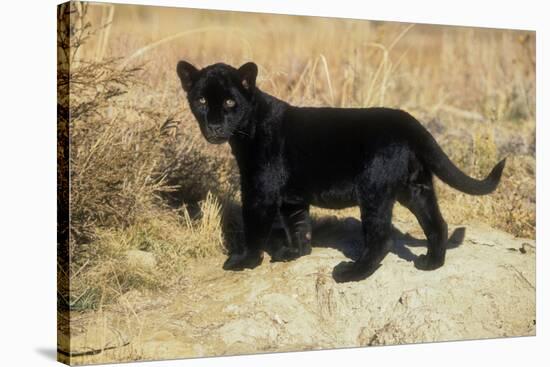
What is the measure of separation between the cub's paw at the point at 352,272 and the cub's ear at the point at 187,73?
1.89m

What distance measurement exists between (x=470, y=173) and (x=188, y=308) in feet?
11.0

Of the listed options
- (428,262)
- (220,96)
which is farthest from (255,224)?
(428,262)

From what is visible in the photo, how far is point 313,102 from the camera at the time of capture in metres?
9.34

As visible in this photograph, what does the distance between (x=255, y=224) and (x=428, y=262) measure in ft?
4.96

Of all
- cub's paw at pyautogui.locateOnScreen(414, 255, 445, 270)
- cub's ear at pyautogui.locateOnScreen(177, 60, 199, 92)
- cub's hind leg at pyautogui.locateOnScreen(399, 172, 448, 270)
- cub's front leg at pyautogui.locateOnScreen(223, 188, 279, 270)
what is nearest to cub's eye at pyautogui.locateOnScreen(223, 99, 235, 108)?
cub's ear at pyautogui.locateOnScreen(177, 60, 199, 92)

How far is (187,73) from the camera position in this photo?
25.8 feet

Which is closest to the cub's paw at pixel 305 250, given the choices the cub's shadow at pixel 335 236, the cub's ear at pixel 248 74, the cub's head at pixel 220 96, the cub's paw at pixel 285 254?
the cub's paw at pixel 285 254

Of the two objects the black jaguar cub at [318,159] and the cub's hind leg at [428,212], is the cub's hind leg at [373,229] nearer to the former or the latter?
the black jaguar cub at [318,159]

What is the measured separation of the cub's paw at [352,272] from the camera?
807 cm

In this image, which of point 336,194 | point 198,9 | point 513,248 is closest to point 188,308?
point 336,194

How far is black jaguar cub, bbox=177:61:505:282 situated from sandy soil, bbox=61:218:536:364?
9.0 inches

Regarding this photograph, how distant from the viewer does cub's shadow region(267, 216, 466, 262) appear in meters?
8.49

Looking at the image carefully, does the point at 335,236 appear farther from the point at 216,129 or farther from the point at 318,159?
the point at 216,129

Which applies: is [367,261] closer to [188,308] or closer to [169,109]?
[188,308]
